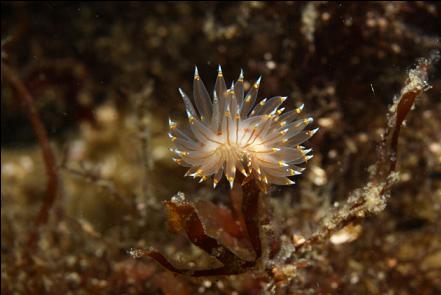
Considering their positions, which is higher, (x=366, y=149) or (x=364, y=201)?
(x=366, y=149)

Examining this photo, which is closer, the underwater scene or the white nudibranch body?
the white nudibranch body

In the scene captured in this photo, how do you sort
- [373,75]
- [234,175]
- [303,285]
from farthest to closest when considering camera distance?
[373,75], [303,285], [234,175]

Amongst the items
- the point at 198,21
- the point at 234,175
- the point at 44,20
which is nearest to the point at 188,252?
the point at 234,175

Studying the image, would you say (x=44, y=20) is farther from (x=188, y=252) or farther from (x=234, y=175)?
(x=234, y=175)

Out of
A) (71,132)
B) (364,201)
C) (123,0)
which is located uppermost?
(123,0)

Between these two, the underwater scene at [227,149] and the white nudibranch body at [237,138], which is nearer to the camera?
the white nudibranch body at [237,138]

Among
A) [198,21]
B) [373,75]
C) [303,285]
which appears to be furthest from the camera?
[198,21]
